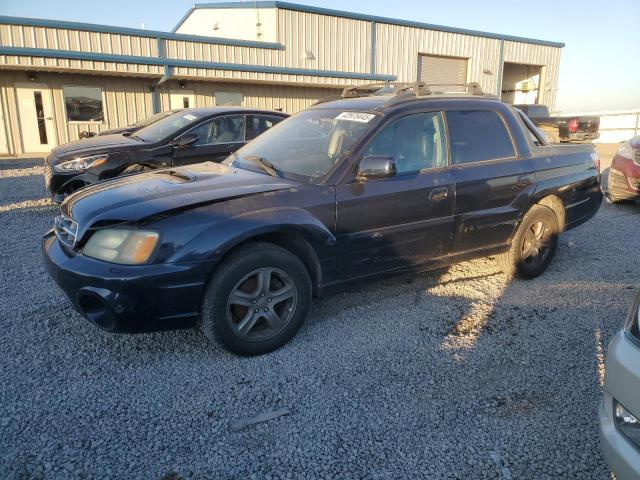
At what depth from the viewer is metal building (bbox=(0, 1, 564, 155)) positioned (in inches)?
619

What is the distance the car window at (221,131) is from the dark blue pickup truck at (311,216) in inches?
122

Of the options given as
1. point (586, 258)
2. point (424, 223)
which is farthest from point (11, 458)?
point (586, 258)

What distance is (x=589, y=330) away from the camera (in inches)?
147

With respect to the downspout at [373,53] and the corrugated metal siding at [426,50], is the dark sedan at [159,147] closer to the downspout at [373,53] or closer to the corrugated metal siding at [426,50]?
the downspout at [373,53]

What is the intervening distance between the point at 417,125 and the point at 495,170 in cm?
86

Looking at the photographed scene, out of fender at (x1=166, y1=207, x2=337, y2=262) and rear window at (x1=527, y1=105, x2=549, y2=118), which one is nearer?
fender at (x1=166, y1=207, x2=337, y2=262)

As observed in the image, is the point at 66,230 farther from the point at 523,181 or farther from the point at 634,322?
the point at 523,181

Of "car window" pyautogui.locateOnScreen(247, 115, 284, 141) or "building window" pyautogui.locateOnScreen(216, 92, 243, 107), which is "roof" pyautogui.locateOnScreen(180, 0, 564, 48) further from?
"car window" pyautogui.locateOnScreen(247, 115, 284, 141)

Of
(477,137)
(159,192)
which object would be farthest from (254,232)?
(477,137)

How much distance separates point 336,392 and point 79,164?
5.43 m

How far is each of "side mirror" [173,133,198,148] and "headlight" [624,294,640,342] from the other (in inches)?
248

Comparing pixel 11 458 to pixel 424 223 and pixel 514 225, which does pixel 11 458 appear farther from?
pixel 514 225

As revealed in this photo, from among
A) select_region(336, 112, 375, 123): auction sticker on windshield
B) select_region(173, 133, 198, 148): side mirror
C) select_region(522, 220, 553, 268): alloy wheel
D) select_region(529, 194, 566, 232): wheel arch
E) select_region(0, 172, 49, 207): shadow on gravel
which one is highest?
select_region(336, 112, 375, 123): auction sticker on windshield

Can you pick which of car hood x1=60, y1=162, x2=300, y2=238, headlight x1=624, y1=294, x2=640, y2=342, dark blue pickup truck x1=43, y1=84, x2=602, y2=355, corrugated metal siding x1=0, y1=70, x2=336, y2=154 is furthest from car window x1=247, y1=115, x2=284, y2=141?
corrugated metal siding x1=0, y1=70, x2=336, y2=154
